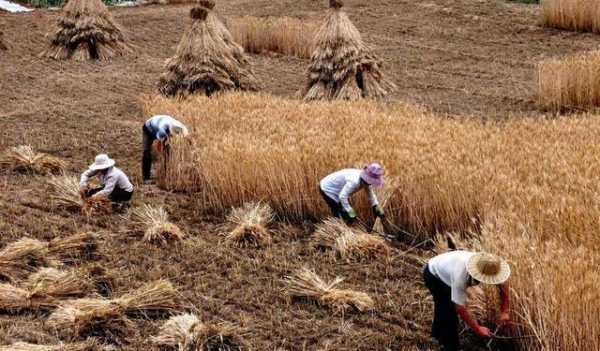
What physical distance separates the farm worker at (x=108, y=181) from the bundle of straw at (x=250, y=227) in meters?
1.09

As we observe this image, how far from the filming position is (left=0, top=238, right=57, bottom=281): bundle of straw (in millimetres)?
5180

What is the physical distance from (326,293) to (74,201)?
2946mm

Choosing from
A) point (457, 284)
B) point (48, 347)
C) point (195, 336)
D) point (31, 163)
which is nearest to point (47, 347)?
→ point (48, 347)

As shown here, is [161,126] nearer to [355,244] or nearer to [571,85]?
[355,244]

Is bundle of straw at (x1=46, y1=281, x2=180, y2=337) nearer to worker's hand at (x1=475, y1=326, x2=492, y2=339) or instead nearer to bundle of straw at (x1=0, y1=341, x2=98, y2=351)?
bundle of straw at (x1=0, y1=341, x2=98, y2=351)

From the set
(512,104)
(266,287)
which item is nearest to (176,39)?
(512,104)

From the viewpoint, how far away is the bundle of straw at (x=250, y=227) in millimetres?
5910

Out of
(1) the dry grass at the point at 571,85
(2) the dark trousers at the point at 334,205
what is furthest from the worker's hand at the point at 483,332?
(1) the dry grass at the point at 571,85

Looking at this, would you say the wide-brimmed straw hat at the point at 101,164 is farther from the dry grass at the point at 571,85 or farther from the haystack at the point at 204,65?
the dry grass at the point at 571,85

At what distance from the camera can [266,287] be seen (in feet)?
16.7

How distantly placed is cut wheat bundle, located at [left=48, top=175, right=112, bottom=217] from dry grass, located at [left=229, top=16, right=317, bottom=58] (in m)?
9.07

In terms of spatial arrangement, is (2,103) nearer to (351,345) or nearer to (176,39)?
(176,39)

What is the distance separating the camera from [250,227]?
5957mm

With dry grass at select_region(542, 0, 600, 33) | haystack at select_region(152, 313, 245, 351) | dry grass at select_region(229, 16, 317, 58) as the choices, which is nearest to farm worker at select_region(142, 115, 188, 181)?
haystack at select_region(152, 313, 245, 351)
